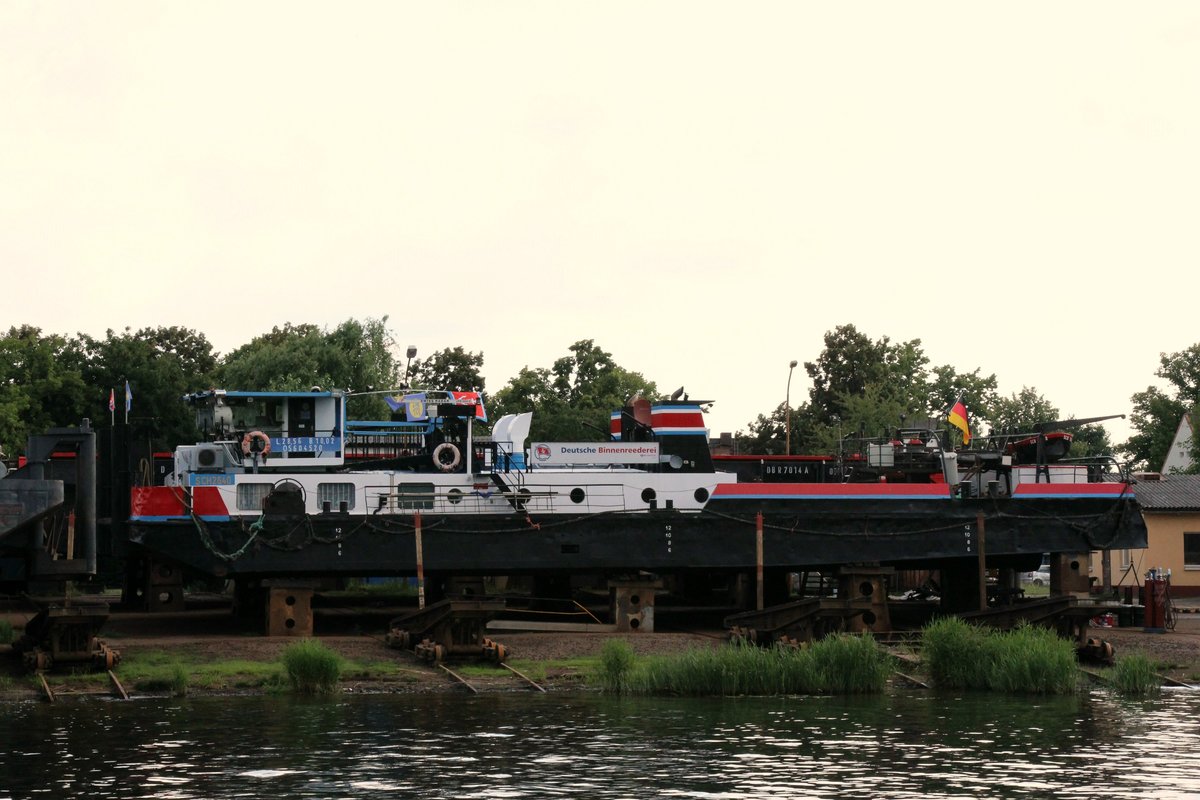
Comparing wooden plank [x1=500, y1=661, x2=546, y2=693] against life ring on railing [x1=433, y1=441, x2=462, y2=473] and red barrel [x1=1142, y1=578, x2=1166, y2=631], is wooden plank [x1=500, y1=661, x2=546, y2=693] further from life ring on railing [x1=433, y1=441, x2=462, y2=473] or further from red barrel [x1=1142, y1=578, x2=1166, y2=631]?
red barrel [x1=1142, y1=578, x2=1166, y2=631]

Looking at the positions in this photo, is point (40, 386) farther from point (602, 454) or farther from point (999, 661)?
point (999, 661)

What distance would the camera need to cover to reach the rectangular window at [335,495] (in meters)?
33.9

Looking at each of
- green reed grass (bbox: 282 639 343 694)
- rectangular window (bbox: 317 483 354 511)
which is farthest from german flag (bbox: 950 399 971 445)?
green reed grass (bbox: 282 639 343 694)

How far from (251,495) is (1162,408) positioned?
2487 inches

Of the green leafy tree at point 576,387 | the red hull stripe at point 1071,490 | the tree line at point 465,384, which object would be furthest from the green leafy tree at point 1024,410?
the red hull stripe at point 1071,490

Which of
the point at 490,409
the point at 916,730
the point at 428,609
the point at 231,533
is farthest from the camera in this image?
the point at 490,409

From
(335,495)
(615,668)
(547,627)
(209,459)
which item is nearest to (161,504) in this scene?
(209,459)

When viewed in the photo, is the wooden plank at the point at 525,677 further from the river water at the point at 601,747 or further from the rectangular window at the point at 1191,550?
the rectangular window at the point at 1191,550

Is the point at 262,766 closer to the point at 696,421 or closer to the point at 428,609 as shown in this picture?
the point at 428,609

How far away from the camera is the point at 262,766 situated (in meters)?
19.2

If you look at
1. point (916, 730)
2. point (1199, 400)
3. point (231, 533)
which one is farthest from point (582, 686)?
point (1199, 400)

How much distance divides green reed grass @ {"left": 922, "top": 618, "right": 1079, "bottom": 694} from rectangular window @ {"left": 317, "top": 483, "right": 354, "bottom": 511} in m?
12.8

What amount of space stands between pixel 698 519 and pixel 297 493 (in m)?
8.87

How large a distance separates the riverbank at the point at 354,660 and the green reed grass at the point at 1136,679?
5.70 feet
